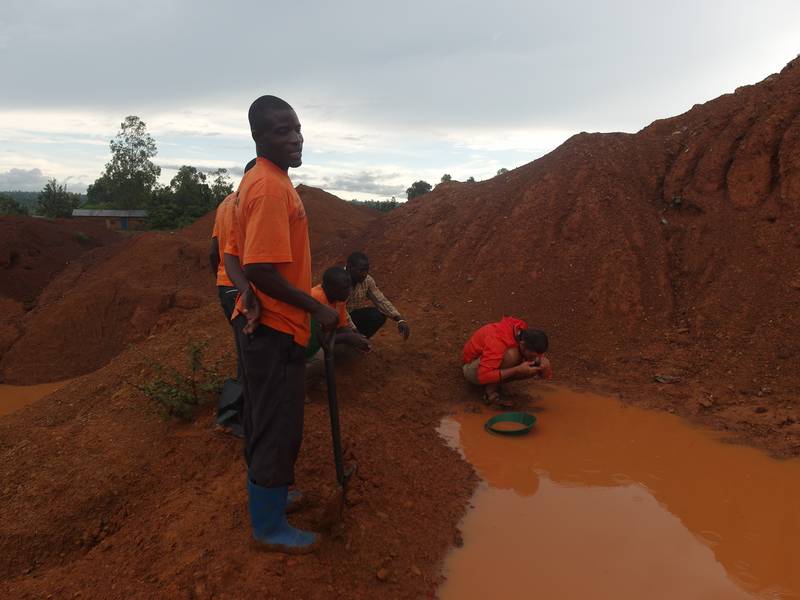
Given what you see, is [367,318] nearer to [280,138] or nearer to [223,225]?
[223,225]

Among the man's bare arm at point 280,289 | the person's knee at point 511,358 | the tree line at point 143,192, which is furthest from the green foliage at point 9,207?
the man's bare arm at point 280,289

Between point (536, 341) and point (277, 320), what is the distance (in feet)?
9.36

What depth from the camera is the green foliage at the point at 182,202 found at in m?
21.4

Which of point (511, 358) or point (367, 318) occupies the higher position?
point (367, 318)

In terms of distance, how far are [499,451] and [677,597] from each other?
1654mm

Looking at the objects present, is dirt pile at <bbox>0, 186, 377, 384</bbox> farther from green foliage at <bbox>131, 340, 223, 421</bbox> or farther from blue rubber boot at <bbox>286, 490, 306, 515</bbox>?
blue rubber boot at <bbox>286, 490, 306, 515</bbox>

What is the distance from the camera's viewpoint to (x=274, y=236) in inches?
75.9

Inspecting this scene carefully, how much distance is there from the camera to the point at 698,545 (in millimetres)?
2818

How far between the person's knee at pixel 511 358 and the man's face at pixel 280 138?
302 centimetres

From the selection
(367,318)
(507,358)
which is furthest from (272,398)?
(367,318)

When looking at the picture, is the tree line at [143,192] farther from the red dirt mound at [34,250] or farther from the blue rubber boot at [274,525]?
the blue rubber boot at [274,525]

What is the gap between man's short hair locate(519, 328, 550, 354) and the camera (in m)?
4.41

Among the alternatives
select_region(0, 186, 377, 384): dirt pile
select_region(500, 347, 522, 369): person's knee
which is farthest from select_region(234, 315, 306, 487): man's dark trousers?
select_region(0, 186, 377, 384): dirt pile

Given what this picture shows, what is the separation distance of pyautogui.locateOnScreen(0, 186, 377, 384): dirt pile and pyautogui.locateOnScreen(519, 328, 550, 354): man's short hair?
19.0 feet
